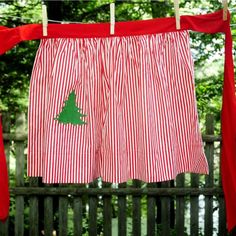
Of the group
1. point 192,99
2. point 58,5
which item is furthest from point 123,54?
point 58,5

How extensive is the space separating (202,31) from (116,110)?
879mm

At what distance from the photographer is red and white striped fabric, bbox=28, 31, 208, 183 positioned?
312cm

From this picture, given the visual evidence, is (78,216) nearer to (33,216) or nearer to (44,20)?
(33,216)

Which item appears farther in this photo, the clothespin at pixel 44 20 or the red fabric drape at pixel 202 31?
the clothespin at pixel 44 20

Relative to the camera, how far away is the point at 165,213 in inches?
166

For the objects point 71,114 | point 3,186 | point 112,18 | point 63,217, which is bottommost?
point 63,217

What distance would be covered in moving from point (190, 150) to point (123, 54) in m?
0.92

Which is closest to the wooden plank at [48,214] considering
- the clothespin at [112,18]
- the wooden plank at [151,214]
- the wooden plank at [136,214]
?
the wooden plank at [136,214]

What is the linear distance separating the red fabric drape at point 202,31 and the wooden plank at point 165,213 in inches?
42.3

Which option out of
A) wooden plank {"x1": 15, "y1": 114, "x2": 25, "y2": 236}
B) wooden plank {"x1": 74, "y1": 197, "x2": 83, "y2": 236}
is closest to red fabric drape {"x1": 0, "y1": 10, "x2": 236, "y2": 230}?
wooden plank {"x1": 15, "y1": 114, "x2": 25, "y2": 236}

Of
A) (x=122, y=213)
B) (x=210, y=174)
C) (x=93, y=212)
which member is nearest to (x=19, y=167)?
(x=93, y=212)

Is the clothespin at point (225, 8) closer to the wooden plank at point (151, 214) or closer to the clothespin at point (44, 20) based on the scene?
the clothespin at point (44, 20)

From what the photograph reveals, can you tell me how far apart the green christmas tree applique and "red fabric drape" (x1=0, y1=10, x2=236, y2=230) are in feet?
1.65

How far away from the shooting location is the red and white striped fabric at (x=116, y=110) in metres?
3.12
